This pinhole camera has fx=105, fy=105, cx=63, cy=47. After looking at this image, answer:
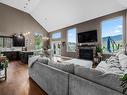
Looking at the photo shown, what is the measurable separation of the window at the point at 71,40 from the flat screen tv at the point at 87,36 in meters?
0.81

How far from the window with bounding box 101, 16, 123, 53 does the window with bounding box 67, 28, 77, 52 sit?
2792mm

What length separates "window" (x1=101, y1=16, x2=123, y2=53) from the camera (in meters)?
5.85

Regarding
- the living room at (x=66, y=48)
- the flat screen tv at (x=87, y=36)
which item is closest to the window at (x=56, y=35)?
the living room at (x=66, y=48)

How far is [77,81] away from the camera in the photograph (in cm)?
174

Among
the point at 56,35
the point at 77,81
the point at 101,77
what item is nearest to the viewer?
the point at 101,77

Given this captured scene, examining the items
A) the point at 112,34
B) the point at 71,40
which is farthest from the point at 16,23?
the point at 112,34

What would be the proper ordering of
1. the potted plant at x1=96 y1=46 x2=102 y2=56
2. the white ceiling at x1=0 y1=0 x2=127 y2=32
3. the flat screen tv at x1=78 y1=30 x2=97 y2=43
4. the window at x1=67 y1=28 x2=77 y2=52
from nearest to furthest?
1. the white ceiling at x1=0 y1=0 x2=127 y2=32
2. the potted plant at x1=96 y1=46 x2=102 y2=56
3. the flat screen tv at x1=78 y1=30 x2=97 y2=43
4. the window at x1=67 y1=28 x2=77 y2=52

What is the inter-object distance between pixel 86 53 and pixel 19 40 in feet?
20.9

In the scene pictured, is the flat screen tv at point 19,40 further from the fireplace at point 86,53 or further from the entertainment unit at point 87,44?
the fireplace at point 86,53

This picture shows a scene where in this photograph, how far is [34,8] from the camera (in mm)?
9461

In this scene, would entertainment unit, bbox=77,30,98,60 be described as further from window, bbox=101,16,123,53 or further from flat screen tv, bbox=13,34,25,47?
flat screen tv, bbox=13,34,25,47

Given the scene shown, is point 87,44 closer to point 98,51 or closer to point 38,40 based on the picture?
point 98,51

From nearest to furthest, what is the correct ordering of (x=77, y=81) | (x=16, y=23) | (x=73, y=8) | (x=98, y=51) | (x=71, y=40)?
1. (x=77, y=81)
2. (x=98, y=51)
3. (x=73, y=8)
4. (x=71, y=40)
5. (x=16, y=23)

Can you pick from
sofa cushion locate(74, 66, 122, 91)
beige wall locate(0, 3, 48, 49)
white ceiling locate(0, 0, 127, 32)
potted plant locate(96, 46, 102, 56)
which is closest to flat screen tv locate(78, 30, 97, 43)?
potted plant locate(96, 46, 102, 56)
